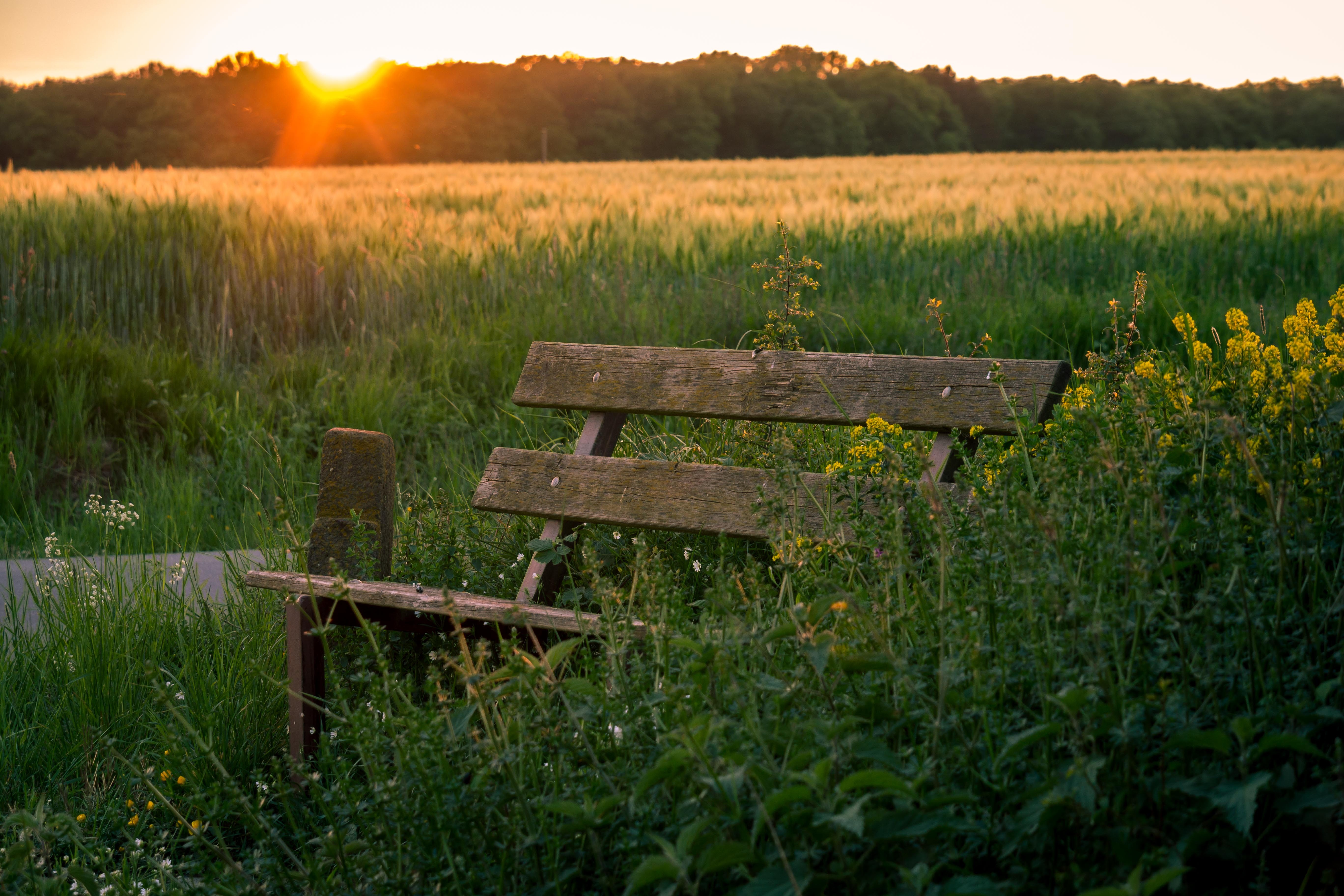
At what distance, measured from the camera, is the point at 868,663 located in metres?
1.31

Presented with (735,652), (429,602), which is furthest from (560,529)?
(735,652)

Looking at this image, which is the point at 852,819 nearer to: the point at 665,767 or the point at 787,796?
the point at 787,796

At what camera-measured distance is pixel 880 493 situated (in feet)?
6.17

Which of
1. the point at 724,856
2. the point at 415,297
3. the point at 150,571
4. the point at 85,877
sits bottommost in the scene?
the point at 150,571

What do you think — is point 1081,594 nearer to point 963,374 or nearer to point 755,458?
point 963,374

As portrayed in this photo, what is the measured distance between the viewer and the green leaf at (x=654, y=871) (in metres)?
1.07

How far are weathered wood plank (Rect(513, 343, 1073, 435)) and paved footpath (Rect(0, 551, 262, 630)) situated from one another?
116 centimetres

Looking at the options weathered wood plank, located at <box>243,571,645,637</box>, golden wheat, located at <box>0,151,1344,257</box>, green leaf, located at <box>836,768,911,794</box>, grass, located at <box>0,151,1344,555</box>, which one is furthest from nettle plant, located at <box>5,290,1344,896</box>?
golden wheat, located at <box>0,151,1344,257</box>

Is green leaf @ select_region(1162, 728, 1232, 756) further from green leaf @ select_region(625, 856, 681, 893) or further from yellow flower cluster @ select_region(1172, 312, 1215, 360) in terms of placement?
yellow flower cluster @ select_region(1172, 312, 1215, 360)

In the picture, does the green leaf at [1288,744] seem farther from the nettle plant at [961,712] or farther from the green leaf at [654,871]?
the green leaf at [654,871]

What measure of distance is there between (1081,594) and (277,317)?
6.02 meters

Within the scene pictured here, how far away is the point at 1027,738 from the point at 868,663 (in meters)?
0.25

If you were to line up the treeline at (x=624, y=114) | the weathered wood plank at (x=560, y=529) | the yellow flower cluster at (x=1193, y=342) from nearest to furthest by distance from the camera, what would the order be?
1. the yellow flower cluster at (x=1193, y=342)
2. the weathered wood plank at (x=560, y=529)
3. the treeline at (x=624, y=114)

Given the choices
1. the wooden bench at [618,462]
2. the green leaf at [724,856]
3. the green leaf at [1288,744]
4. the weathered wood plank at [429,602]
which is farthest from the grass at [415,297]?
the green leaf at [1288,744]
